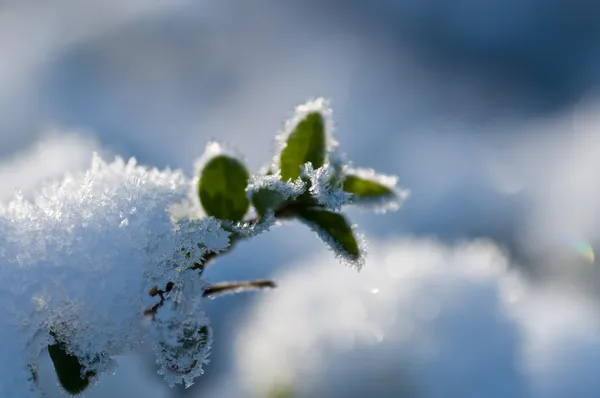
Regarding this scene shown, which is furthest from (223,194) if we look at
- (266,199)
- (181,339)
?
(181,339)

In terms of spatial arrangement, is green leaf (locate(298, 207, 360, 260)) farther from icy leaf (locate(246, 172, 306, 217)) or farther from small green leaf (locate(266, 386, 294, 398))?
small green leaf (locate(266, 386, 294, 398))

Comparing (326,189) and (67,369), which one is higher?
(326,189)

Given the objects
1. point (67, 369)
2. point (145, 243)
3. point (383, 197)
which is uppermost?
point (383, 197)

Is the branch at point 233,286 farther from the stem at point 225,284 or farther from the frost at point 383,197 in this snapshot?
the frost at point 383,197

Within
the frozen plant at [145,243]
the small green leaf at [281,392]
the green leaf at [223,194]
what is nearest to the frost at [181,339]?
the frozen plant at [145,243]

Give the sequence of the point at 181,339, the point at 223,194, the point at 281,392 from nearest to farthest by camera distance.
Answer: the point at 181,339 → the point at 223,194 → the point at 281,392

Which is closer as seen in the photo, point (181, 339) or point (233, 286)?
point (181, 339)

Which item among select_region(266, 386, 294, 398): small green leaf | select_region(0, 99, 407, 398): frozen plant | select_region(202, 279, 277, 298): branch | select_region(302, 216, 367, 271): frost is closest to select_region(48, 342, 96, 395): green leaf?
select_region(0, 99, 407, 398): frozen plant

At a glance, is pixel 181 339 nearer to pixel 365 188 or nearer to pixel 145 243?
pixel 145 243
